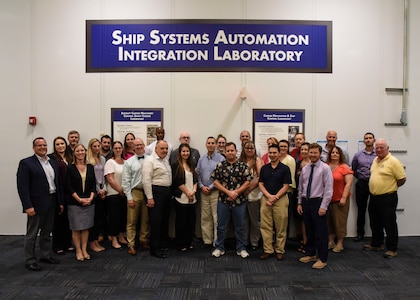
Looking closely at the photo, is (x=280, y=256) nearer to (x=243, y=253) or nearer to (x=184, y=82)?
(x=243, y=253)

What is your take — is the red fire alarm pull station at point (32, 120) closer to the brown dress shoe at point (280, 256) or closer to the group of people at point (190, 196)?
the group of people at point (190, 196)

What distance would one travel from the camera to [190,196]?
162 inches

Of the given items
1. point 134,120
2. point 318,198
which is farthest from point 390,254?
point 134,120

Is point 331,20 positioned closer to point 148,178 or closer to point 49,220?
point 148,178

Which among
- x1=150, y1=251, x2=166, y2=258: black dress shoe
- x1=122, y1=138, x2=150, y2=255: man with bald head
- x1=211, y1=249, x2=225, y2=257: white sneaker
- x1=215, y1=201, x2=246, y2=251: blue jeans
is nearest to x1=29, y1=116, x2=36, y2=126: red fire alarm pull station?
x1=122, y1=138, x2=150, y2=255: man with bald head

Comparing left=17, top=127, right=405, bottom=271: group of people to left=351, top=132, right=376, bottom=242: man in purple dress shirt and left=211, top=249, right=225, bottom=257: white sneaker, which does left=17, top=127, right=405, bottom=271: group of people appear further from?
left=351, top=132, right=376, bottom=242: man in purple dress shirt

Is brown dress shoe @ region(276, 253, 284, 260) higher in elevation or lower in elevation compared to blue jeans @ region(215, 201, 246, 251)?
lower

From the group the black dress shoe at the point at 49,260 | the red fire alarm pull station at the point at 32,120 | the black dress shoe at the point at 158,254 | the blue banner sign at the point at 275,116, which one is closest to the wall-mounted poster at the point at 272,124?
the blue banner sign at the point at 275,116

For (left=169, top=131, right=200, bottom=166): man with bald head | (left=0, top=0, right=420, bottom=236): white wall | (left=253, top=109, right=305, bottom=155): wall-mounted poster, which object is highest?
(left=0, top=0, right=420, bottom=236): white wall

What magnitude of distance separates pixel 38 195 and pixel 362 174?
4515mm

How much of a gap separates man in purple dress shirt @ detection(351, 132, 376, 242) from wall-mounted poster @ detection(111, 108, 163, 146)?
3.20 meters

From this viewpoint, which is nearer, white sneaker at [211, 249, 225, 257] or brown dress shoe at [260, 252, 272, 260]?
brown dress shoe at [260, 252, 272, 260]

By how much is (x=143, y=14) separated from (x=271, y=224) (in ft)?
12.5

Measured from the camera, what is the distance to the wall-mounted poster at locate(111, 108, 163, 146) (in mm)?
4918
